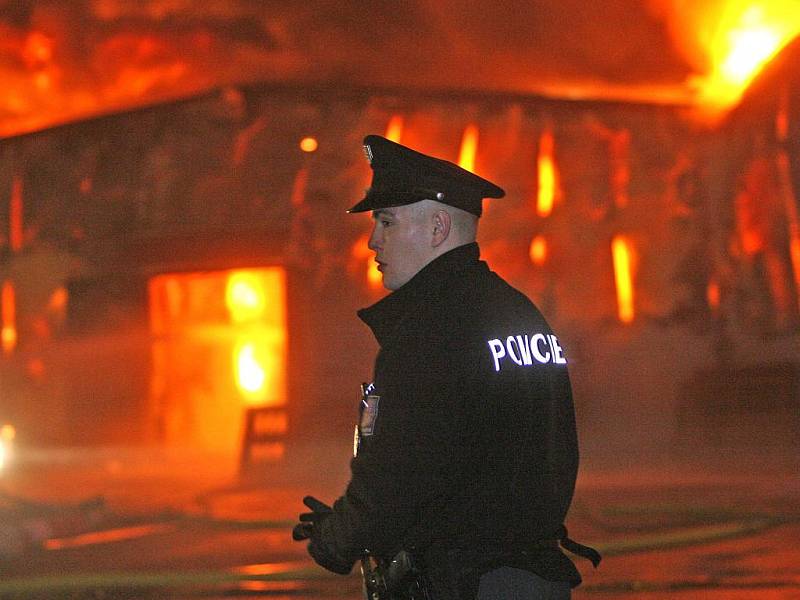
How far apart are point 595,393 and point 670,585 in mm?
7552

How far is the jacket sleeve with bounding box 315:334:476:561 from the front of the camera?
2.16 meters

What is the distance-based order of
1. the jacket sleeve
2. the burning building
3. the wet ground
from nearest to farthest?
the jacket sleeve
the wet ground
the burning building

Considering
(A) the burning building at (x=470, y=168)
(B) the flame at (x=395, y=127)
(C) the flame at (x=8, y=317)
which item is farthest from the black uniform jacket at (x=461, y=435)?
(C) the flame at (x=8, y=317)

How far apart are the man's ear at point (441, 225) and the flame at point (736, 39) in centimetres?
1213

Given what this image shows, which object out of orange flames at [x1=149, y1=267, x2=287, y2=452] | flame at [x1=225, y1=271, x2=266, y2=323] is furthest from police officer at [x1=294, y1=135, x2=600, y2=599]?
flame at [x1=225, y1=271, x2=266, y2=323]

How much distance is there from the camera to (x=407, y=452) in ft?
7.07

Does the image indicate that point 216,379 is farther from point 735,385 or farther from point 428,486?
point 428,486

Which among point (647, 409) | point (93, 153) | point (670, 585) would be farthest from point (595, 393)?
point (670, 585)

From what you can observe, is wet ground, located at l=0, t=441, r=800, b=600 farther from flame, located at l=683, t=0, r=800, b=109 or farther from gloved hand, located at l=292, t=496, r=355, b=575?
flame, located at l=683, t=0, r=800, b=109

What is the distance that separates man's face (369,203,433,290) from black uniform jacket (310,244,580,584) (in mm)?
36

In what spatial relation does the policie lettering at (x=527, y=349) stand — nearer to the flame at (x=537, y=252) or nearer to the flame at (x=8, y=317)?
the flame at (x=537, y=252)

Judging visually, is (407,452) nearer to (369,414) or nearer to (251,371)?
(369,414)

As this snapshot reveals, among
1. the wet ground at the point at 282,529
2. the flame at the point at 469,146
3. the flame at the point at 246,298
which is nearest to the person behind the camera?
the wet ground at the point at 282,529

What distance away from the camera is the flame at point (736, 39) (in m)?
13.9
